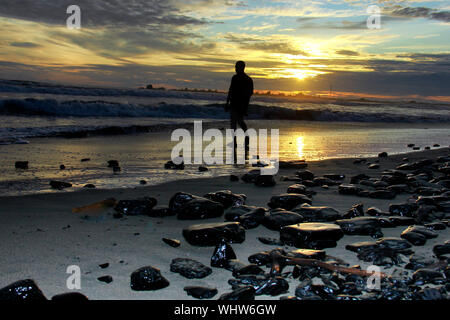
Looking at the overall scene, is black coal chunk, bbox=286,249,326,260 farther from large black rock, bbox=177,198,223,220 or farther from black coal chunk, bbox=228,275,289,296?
large black rock, bbox=177,198,223,220

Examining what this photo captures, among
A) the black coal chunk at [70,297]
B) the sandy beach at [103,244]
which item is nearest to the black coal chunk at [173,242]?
the sandy beach at [103,244]

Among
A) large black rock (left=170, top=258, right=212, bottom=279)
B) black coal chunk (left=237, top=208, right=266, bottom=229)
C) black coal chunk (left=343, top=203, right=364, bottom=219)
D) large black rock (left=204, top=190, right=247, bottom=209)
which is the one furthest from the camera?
large black rock (left=204, top=190, right=247, bottom=209)

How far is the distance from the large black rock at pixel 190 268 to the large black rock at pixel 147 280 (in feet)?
0.48

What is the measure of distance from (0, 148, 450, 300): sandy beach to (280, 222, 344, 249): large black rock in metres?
0.07

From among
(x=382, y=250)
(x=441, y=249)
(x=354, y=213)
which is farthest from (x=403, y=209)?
(x=382, y=250)

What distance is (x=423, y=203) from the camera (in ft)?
12.9

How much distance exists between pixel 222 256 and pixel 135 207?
1.40 meters

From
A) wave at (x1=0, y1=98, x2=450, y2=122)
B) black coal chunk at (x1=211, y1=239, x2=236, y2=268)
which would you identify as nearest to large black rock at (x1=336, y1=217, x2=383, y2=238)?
black coal chunk at (x1=211, y1=239, x2=236, y2=268)

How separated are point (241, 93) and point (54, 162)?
4082 millimetres

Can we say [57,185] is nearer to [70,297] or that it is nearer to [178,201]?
[178,201]

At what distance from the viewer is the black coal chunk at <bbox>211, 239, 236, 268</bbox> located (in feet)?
8.06

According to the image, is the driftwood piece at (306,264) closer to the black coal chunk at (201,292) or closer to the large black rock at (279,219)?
the black coal chunk at (201,292)

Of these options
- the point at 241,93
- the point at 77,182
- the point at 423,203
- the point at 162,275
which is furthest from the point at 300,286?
the point at 241,93

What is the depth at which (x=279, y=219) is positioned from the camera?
318 cm
